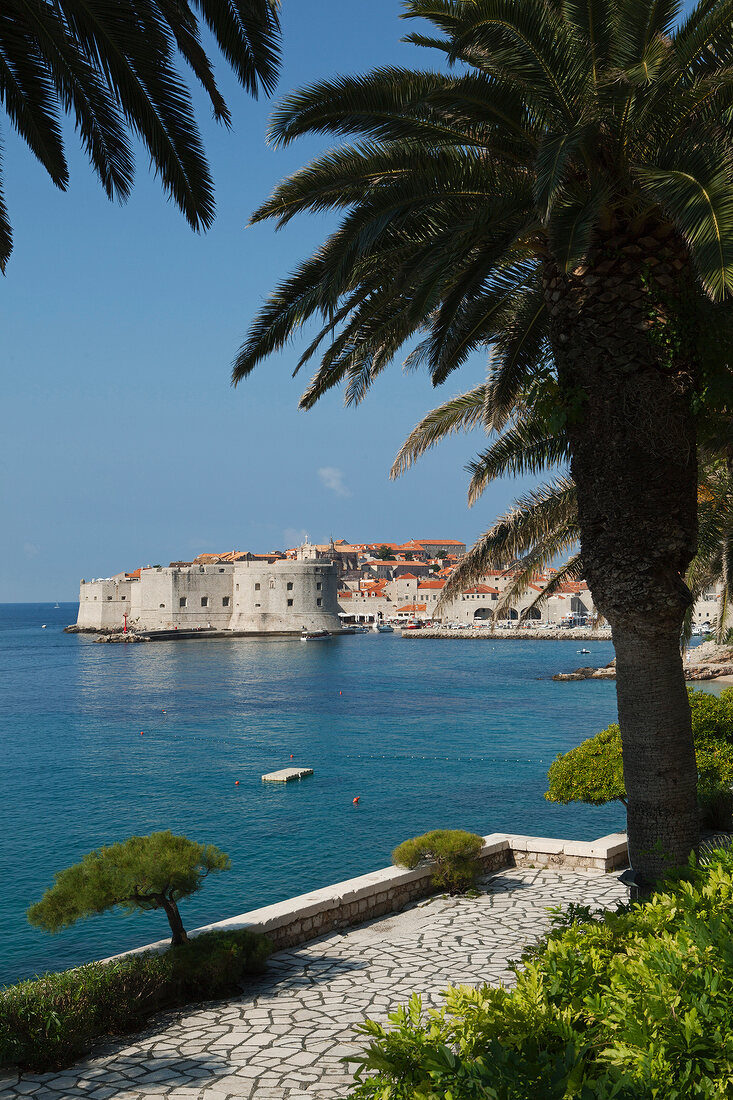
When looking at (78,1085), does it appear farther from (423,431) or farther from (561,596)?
(561,596)

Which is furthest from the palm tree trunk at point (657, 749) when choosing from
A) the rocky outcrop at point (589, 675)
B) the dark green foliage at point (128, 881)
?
the rocky outcrop at point (589, 675)

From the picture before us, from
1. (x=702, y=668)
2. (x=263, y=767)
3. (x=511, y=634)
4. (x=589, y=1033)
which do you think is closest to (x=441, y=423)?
(x=589, y=1033)

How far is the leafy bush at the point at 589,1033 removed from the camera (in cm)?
237

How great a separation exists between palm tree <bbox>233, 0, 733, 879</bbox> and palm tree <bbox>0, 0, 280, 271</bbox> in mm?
849

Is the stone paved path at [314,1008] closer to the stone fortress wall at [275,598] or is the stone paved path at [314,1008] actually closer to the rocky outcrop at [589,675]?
the rocky outcrop at [589,675]

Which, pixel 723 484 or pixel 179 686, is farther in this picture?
pixel 179 686

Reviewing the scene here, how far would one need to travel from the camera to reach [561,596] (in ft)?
366

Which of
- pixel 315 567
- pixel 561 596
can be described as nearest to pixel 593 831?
pixel 315 567

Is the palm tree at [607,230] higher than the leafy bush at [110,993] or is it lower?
higher

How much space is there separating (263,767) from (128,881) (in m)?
25.6

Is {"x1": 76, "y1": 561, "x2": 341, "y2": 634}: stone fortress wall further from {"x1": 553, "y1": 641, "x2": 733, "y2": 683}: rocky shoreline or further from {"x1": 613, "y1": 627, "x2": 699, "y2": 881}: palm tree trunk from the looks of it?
{"x1": 613, "y1": 627, "x2": 699, "y2": 881}: palm tree trunk

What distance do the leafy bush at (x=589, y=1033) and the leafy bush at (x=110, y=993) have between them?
13.7 ft

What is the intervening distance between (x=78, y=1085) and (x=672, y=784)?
433 cm

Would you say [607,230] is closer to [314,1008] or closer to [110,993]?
[314,1008]
